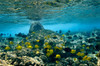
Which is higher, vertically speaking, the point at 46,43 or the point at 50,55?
the point at 46,43

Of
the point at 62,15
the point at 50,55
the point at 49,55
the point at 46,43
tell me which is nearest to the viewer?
the point at 49,55

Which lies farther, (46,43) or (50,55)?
(46,43)

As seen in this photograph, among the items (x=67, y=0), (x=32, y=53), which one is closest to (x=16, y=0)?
(x=67, y=0)

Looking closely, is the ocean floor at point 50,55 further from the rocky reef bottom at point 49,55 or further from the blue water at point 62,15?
the blue water at point 62,15

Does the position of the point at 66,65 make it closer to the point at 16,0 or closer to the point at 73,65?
the point at 73,65

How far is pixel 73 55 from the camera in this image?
9.96 meters

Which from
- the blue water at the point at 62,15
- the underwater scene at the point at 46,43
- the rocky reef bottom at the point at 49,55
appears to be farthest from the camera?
the blue water at the point at 62,15

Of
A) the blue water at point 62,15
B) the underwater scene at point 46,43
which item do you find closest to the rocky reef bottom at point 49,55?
the underwater scene at point 46,43

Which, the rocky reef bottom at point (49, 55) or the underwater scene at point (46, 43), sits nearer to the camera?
the rocky reef bottom at point (49, 55)

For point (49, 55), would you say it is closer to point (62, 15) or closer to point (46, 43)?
point (46, 43)

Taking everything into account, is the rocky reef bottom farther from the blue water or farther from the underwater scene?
the blue water

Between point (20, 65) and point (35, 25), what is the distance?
21648mm

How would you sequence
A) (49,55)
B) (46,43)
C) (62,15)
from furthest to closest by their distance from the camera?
1. (62,15)
2. (46,43)
3. (49,55)

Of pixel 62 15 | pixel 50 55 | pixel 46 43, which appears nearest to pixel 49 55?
pixel 50 55
